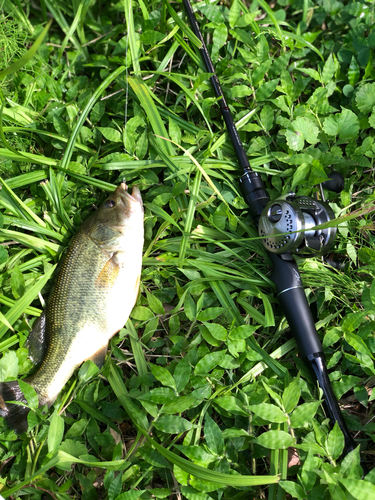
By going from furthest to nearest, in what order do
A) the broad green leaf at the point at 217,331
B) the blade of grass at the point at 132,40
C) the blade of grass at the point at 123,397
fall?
the blade of grass at the point at 132,40
the broad green leaf at the point at 217,331
the blade of grass at the point at 123,397

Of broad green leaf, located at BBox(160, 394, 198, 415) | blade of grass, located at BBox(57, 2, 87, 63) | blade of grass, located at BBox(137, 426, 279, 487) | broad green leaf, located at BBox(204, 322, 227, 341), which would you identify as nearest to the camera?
blade of grass, located at BBox(137, 426, 279, 487)

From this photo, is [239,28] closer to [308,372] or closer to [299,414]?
[308,372]

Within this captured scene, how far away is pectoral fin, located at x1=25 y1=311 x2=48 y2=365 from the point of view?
8.39ft

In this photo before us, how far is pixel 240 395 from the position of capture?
2.39 metres

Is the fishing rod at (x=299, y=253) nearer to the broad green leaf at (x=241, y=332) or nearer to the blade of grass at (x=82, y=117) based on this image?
the broad green leaf at (x=241, y=332)

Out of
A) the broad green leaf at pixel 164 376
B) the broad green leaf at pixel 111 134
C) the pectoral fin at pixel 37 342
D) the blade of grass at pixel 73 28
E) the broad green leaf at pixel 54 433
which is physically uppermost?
the blade of grass at pixel 73 28

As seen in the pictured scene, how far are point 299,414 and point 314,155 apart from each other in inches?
71.6

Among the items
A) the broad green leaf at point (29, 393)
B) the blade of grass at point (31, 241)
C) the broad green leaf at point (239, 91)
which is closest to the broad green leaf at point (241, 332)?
the broad green leaf at point (29, 393)

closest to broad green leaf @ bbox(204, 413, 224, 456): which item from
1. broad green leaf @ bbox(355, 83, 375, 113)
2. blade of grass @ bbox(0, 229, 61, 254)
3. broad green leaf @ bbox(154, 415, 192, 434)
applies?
broad green leaf @ bbox(154, 415, 192, 434)

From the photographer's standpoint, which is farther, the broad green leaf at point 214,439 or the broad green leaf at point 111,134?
the broad green leaf at point 111,134

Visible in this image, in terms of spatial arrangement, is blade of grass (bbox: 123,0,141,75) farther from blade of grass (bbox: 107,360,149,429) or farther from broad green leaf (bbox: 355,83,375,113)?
blade of grass (bbox: 107,360,149,429)

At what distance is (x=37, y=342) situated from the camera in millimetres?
2574

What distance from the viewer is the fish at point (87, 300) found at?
242 cm

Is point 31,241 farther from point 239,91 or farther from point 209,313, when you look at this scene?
point 239,91
